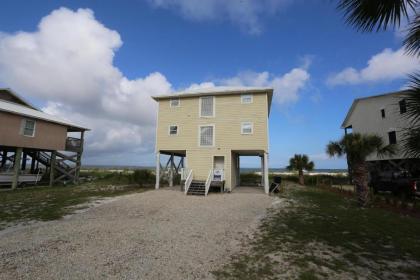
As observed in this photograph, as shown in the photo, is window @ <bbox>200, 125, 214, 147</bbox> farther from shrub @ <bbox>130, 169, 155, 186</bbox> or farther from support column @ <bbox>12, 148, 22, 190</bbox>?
support column @ <bbox>12, 148, 22, 190</bbox>

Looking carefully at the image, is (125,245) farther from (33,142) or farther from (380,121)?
(380,121)

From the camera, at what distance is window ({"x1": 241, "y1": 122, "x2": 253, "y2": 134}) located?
660 inches

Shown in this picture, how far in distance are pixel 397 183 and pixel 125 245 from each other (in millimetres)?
17569

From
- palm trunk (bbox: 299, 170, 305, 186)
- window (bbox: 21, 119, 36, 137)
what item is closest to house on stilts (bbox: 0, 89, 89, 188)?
window (bbox: 21, 119, 36, 137)

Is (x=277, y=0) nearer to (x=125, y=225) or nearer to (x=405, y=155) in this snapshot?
(x=405, y=155)

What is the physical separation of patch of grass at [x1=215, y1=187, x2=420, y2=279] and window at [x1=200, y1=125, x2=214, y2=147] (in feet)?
29.5

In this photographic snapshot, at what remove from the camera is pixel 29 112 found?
1897cm

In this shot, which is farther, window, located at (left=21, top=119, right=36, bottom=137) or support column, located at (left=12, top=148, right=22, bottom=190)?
window, located at (left=21, top=119, right=36, bottom=137)

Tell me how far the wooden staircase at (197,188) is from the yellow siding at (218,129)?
2.86 feet

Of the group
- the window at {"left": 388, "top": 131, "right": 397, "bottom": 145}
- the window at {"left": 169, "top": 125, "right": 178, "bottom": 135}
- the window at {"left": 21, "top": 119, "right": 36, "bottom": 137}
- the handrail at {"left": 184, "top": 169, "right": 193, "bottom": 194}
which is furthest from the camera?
the window at {"left": 388, "top": 131, "right": 397, "bottom": 145}

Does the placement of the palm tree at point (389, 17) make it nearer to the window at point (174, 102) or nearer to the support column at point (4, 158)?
the window at point (174, 102)

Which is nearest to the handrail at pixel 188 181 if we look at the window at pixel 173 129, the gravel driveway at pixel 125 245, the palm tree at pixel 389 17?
the window at pixel 173 129

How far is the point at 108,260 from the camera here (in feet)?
15.8

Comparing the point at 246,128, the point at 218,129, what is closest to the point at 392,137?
the point at 246,128
